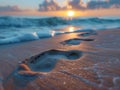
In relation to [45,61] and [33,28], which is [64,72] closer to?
[45,61]

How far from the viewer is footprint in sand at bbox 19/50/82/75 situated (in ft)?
14.9

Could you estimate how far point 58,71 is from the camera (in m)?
4.37

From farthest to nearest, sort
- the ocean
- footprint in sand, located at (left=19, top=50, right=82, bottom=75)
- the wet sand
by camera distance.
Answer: the ocean < footprint in sand, located at (left=19, top=50, right=82, bottom=75) < the wet sand

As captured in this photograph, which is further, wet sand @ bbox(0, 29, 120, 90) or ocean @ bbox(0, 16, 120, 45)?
ocean @ bbox(0, 16, 120, 45)

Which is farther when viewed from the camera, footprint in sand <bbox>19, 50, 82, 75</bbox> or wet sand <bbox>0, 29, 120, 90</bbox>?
footprint in sand <bbox>19, 50, 82, 75</bbox>

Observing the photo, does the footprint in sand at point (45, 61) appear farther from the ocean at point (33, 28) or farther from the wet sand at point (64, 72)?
the ocean at point (33, 28)

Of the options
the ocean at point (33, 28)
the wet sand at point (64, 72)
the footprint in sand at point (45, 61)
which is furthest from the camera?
the ocean at point (33, 28)

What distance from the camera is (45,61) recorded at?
16.5 feet

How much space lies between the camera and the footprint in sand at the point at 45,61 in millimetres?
4551

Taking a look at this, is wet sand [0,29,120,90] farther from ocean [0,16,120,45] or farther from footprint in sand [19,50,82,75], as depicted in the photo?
ocean [0,16,120,45]

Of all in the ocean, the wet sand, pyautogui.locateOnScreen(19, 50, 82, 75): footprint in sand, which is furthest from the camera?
the ocean

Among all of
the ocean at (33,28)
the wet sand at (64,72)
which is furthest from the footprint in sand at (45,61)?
the ocean at (33,28)

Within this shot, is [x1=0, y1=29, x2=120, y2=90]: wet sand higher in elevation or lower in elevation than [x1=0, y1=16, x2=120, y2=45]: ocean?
higher

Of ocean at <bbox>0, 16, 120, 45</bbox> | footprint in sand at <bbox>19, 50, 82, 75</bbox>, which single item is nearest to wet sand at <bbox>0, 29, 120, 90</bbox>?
footprint in sand at <bbox>19, 50, 82, 75</bbox>
